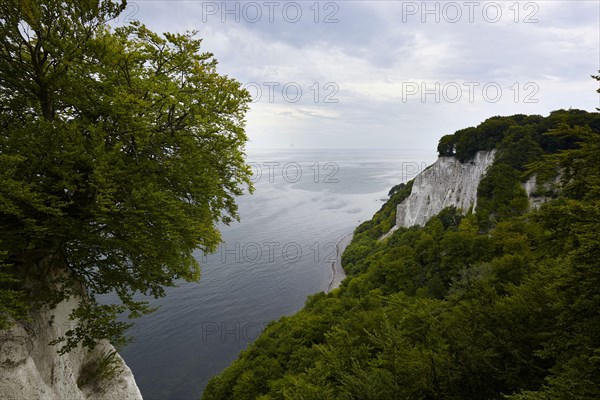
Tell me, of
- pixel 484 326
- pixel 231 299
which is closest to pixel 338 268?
pixel 231 299

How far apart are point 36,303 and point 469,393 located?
15686 millimetres

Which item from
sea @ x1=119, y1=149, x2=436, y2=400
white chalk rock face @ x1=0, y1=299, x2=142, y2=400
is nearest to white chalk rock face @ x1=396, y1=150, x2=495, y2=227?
sea @ x1=119, y1=149, x2=436, y2=400

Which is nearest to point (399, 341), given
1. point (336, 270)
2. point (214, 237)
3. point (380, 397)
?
point (380, 397)

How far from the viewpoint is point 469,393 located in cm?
1166

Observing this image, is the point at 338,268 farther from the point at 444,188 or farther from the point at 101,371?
the point at 101,371

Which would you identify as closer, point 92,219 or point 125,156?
point 92,219

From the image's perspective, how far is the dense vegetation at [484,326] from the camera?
7973 mm

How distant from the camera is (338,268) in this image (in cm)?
7319

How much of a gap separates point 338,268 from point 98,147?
69456 millimetres

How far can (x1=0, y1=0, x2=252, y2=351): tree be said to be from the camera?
799 centimetres

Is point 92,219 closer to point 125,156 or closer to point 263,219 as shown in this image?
point 125,156

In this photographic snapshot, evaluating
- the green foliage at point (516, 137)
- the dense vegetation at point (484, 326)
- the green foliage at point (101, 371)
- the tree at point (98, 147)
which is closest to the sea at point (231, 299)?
the green foliage at point (101, 371)

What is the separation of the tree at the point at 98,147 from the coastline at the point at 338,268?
2210 inches

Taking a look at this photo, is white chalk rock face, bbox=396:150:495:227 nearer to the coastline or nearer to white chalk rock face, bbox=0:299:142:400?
the coastline
